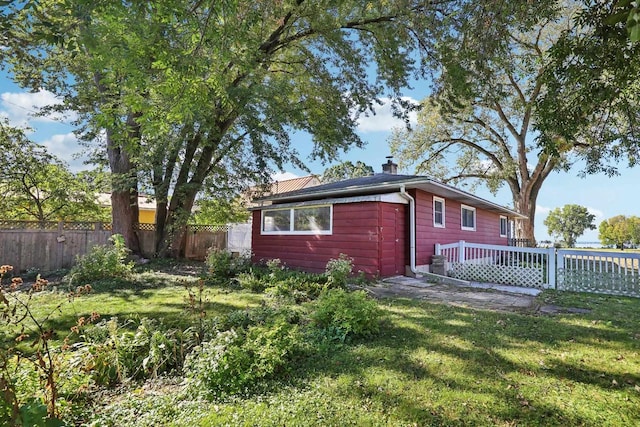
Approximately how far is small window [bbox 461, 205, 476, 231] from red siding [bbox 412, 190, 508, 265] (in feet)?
0.66

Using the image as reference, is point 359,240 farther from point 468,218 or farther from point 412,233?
point 468,218

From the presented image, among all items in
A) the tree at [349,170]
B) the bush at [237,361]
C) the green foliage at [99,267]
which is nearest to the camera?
the bush at [237,361]

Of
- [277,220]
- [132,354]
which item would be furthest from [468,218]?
[132,354]

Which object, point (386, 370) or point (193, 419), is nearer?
point (193, 419)

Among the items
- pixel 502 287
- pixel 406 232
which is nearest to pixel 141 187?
pixel 406 232

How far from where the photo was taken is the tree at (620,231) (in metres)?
46.1

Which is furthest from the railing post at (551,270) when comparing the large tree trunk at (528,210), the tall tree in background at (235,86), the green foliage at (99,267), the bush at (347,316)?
the large tree trunk at (528,210)

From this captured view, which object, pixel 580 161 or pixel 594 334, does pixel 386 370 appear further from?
pixel 580 161

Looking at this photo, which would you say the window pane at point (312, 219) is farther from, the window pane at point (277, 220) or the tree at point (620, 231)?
the tree at point (620, 231)

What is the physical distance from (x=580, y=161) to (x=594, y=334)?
49.5ft

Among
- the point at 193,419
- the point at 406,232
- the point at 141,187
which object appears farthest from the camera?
the point at 141,187

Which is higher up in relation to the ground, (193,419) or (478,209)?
(478,209)

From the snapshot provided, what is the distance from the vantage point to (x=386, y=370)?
3.00 meters

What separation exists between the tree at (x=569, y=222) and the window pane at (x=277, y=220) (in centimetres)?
6314
